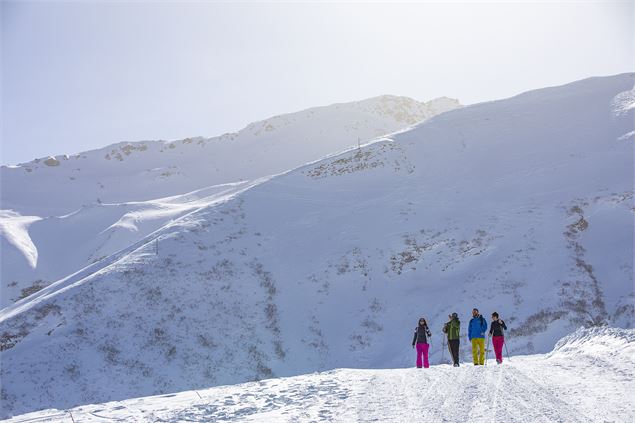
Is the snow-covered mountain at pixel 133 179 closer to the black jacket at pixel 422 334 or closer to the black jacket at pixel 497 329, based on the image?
the black jacket at pixel 422 334

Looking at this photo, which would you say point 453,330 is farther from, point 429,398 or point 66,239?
point 66,239

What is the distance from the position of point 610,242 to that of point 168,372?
26.8m

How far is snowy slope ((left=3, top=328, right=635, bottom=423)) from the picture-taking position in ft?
28.9

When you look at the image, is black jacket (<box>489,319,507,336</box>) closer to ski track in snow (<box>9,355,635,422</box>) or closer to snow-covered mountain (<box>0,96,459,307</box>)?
ski track in snow (<box>9,355,635,422</box>)

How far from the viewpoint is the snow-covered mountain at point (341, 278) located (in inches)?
914

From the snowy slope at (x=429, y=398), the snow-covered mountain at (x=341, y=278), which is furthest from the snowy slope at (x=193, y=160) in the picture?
the snowy slope at (x=429, y=398)

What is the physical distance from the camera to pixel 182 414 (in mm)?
10344

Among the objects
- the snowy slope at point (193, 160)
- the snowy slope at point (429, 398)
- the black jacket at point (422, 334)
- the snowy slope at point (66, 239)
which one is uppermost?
the snowy slope at point (193, 160)

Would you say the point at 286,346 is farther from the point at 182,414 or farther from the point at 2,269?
the point at 2,269

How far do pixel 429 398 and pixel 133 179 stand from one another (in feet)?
346

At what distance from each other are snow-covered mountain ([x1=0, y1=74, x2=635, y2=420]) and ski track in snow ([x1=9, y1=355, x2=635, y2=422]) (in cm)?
1070

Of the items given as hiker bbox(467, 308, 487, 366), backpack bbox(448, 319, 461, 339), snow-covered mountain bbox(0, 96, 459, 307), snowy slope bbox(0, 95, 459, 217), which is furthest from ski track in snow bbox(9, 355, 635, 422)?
snowy slope bbox(0, 95, 459, 217)

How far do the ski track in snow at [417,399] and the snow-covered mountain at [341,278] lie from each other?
10701 millimetres

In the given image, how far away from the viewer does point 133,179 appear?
105438 mm
